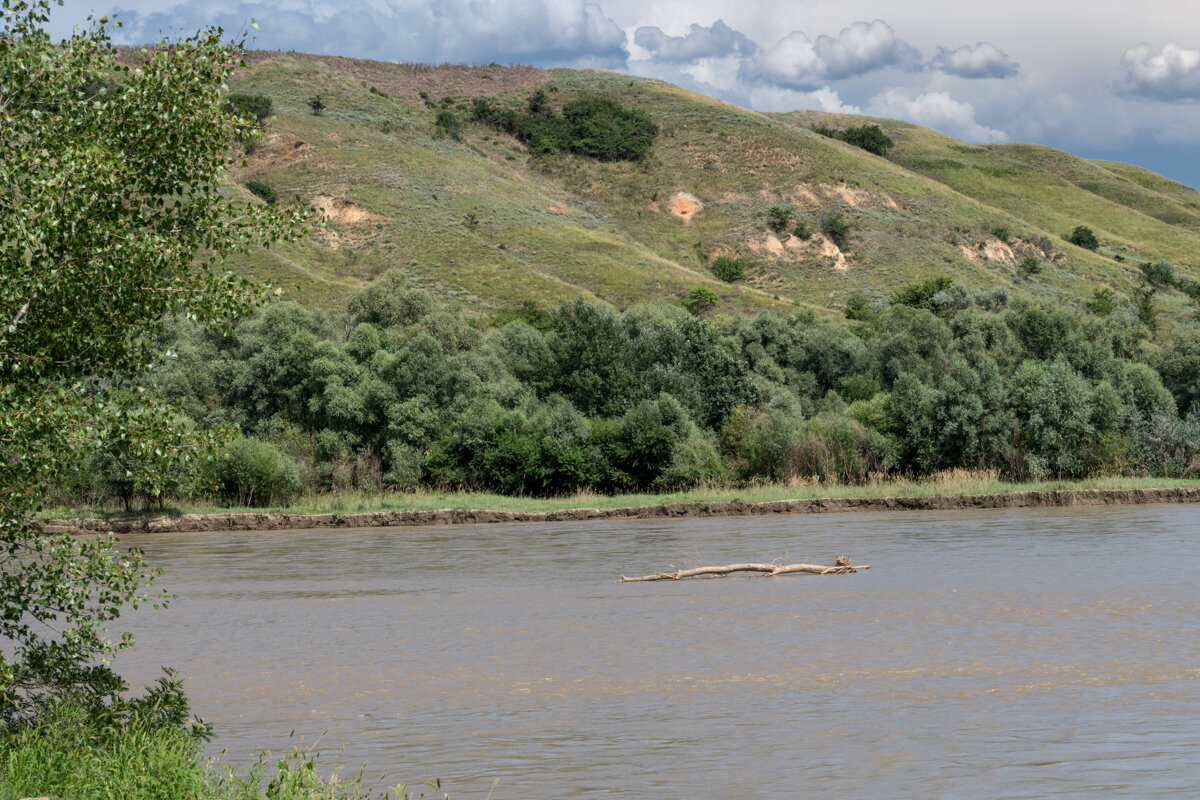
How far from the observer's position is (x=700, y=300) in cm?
8825

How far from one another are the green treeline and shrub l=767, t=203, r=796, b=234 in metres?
53.6

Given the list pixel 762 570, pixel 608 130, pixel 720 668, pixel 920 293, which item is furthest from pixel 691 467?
pixel 608 130

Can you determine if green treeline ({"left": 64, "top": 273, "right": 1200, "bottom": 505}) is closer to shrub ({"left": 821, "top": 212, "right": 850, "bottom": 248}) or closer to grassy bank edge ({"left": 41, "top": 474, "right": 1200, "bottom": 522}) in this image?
grassy bank edge ({"left": 41, "top": 474, "right": 1200, "bottom": 522})

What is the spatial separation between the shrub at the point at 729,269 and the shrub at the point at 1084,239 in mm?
44697

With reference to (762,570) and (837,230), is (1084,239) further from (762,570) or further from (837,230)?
(762,570)

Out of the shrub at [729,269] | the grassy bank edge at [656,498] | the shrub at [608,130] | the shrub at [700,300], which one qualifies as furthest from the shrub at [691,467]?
the shrub at [608,130]

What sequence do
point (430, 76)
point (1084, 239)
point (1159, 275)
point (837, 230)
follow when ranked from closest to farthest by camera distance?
1. point (837, 230)
2. point (1159, 275)
3. point (1084, 239)
4. point (430, 76)

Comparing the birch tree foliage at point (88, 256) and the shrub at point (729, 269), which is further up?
the shrub at point (729, 269)

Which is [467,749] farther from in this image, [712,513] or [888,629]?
[712,513]

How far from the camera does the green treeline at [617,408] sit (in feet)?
155

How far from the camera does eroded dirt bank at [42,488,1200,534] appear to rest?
43.1 m

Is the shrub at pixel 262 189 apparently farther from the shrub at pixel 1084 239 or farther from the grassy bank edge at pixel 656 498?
the shrub at pixel 1084 239

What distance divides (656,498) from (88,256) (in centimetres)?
3775

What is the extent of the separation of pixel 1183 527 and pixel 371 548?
982 inches
